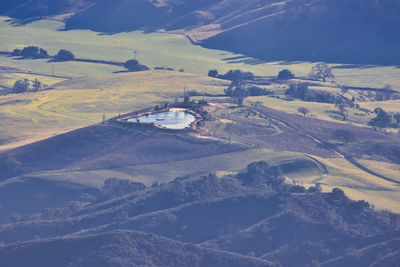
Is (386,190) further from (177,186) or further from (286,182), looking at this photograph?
(177,186)

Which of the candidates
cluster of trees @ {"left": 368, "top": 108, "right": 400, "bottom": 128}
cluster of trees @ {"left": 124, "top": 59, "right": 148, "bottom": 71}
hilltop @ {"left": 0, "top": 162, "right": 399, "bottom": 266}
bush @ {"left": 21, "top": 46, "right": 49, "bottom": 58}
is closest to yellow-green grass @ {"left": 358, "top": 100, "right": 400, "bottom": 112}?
cluster of trees @ {"left": 368, "top": 108, "right": 400, "bottom": 128}

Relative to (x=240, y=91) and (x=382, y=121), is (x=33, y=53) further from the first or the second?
(x=382, y=121)

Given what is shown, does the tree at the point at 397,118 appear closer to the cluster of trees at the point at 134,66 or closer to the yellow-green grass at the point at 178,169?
the yellow-green grass at the point at 178,169

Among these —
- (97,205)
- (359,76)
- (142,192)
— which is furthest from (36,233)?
(359,76)

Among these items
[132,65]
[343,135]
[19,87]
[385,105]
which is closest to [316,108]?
[385,105]

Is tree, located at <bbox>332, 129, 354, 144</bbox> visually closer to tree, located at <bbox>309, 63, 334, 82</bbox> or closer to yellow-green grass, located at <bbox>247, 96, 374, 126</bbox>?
yellow-green grass, located at <bbox>247, 96, 374, 126</bbox>
